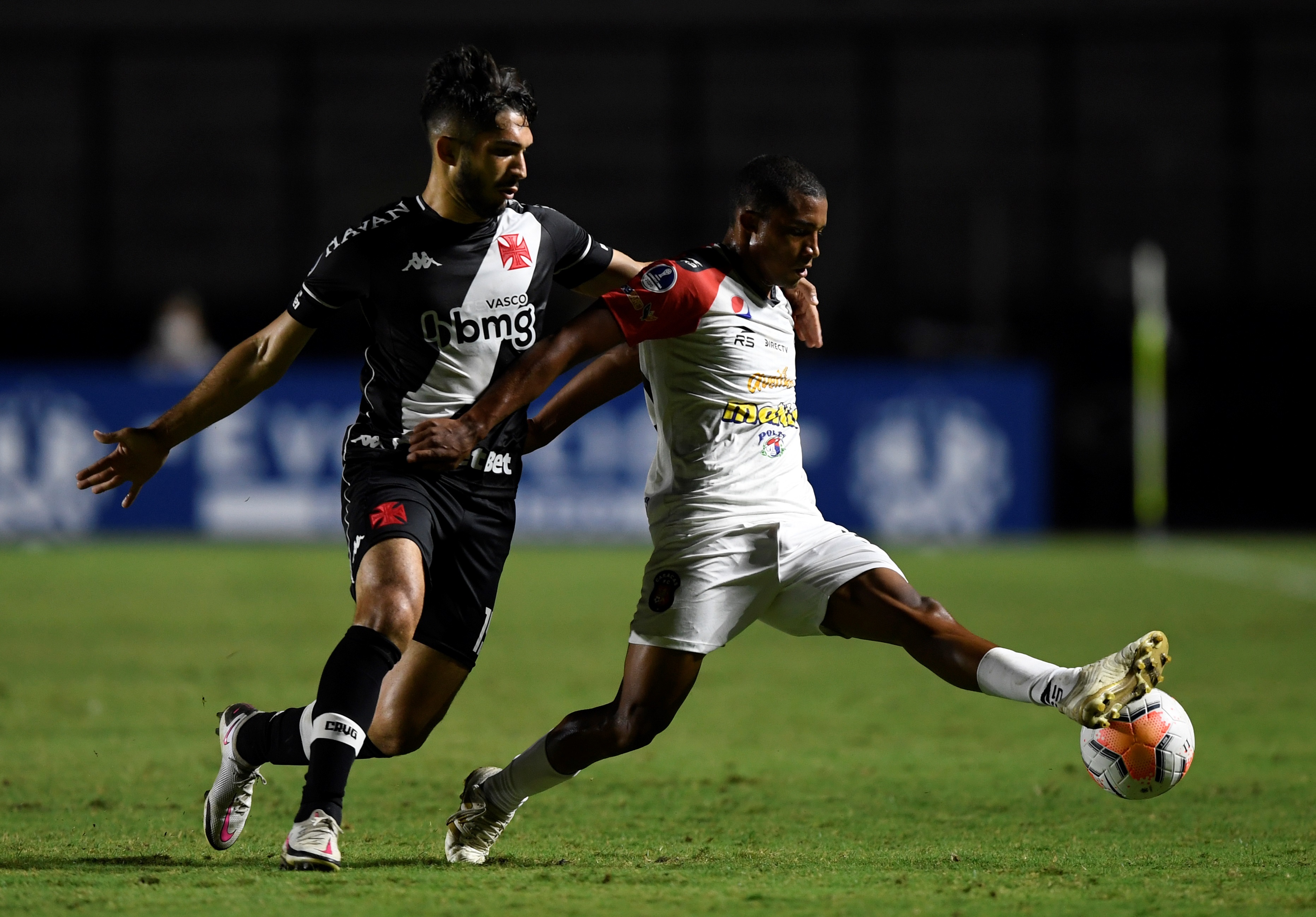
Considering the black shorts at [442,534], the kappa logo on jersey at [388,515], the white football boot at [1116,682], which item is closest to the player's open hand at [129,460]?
the black shorts at [442,534]

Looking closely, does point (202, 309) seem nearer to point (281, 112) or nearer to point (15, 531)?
point (281, 112)

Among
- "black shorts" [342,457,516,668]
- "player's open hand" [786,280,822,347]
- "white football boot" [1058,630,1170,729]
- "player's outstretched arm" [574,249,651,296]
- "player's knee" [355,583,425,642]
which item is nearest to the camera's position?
"white football boot" [1058,630,1170,729]

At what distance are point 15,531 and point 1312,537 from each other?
15.2 m

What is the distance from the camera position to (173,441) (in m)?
5.29

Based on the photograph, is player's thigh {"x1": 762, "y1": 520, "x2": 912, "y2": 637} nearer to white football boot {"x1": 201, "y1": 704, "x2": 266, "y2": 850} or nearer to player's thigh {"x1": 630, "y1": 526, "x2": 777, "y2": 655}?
player's thigh {"x1": 630, "y1": 526, "x2": 777, "y2": 655}

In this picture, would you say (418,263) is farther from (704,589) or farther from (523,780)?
(523,780)

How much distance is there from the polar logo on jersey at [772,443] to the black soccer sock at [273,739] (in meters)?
1.63

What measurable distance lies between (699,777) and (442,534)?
7.01 feet

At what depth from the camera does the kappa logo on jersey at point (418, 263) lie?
16.7 feet

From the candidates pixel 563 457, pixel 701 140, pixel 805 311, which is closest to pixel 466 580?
pixel 805 311

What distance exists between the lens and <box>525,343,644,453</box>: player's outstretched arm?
530 cm

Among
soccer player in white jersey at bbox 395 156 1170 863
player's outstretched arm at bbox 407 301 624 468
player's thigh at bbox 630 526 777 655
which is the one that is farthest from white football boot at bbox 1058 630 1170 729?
player's outstretched arm at bbox 407 301 624 468

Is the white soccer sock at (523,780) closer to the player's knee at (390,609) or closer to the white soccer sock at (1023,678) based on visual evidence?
the player's knee at (390,609)

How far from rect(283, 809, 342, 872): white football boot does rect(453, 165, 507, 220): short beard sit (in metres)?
1.89
